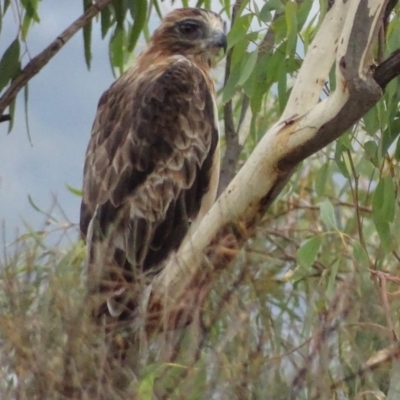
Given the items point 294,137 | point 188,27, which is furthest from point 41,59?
point 294,137

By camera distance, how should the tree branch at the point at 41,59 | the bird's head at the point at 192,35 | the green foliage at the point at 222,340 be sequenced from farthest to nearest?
1. the bird's head at the point at 192,35
2. the tree branch at the point at 41,59
3. the green foliage at the point at 222,340

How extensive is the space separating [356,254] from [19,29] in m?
1.34

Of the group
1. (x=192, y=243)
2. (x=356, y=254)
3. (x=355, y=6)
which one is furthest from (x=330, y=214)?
(x=355, y=6)

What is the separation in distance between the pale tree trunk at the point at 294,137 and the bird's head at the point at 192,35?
107 centimetres

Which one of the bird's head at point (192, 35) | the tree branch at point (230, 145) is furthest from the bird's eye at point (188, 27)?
the tree branch at point (230, 145)

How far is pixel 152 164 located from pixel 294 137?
0.93m

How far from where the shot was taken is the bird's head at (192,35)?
3781mm

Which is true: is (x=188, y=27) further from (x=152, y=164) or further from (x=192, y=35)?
(x=152, y=164)

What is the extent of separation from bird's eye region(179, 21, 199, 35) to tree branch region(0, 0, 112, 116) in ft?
1.20

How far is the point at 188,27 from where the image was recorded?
3.85 meters

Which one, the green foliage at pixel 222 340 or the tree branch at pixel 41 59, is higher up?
the tree branch at pixel 41 59

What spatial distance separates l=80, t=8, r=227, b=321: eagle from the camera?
324cm

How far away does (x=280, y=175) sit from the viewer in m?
2.56

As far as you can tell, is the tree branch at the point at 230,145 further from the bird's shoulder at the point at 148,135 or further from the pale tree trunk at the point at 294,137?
the pale tree trunk at the point at 294,137
